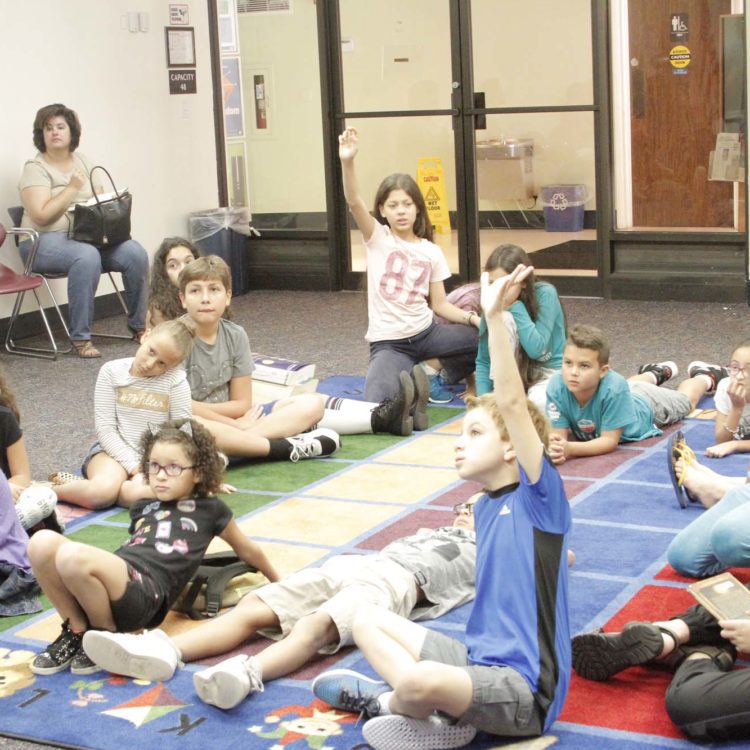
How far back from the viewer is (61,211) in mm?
6770

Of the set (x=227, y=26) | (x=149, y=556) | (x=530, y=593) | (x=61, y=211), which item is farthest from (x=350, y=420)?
(x=227, y=26)

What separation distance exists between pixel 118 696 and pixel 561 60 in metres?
5.54

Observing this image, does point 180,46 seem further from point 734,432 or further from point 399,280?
point 734,432

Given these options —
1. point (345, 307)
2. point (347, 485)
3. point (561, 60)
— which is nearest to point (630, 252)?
point (561, 60)

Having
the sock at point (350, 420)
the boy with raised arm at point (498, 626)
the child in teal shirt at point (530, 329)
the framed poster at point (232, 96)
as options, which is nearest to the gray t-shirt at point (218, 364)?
the sock at point (350, 420)

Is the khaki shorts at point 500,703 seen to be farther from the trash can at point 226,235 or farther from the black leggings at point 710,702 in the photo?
the trash can at point 226,235

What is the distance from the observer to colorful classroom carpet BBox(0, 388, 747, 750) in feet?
8.23

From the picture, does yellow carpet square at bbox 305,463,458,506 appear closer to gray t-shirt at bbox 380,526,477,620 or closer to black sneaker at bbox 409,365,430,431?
black sneaker at bbox 409,365,430,431

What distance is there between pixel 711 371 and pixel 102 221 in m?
3.34

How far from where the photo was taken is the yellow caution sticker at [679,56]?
7.08 meters

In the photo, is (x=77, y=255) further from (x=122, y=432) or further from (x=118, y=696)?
(x=118, y=696)

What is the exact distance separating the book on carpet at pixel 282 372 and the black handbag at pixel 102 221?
196 centimetres

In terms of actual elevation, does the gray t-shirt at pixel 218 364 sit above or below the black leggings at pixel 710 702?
above

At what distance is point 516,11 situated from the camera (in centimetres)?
747
